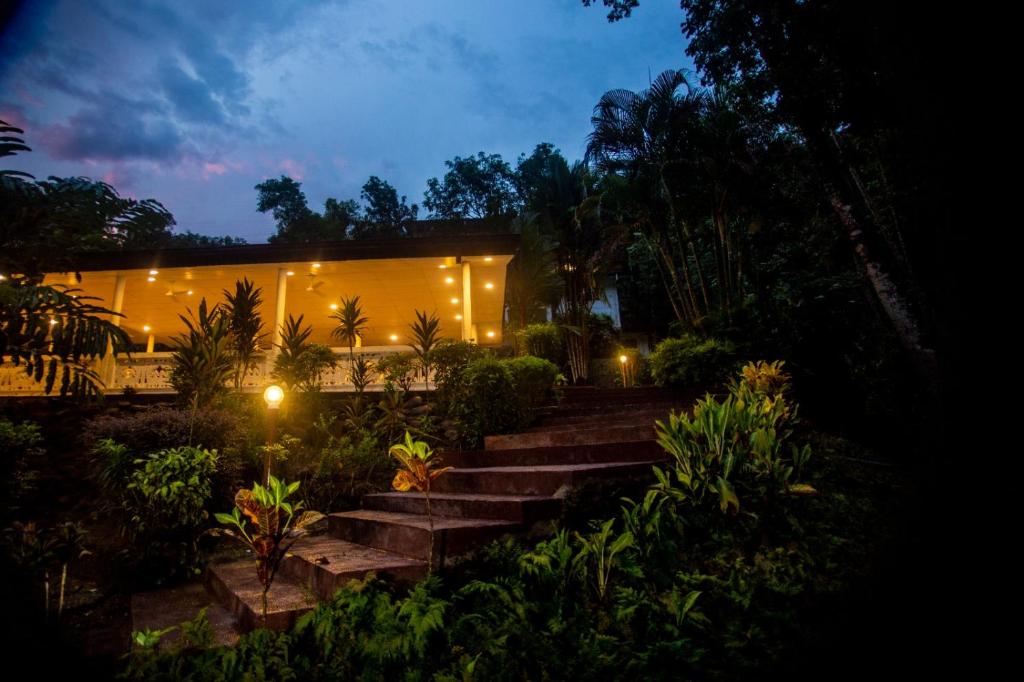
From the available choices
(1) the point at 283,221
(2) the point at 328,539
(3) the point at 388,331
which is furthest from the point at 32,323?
(1) the point at 283,221

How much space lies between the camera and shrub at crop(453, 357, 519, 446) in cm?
589

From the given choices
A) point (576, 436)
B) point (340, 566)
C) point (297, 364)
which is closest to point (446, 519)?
point (340, 566)

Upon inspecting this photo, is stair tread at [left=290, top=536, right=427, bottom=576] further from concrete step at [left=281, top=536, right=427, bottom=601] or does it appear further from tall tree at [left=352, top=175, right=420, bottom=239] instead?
tall tree at [left=352, top=175, right=420, bottom=239]

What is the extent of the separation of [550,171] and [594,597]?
1482cm

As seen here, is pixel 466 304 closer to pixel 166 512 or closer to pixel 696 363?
pixel 696 363

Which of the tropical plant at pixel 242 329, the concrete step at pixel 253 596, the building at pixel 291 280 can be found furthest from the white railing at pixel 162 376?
the concrete step at pixel 253 596

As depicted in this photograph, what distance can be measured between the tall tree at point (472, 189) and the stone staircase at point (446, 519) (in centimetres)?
2597

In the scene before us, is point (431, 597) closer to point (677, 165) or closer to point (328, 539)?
point (328, 539)

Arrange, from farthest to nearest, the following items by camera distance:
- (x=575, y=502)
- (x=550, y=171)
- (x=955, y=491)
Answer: (x=550, y=171), (x=575, y=502), (x=955, y=491)

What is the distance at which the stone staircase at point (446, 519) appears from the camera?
2783 millimetres

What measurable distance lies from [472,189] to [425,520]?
28.6 metres

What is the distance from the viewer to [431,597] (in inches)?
89.5

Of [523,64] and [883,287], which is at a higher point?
[523,64]

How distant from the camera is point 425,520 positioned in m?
3.49
